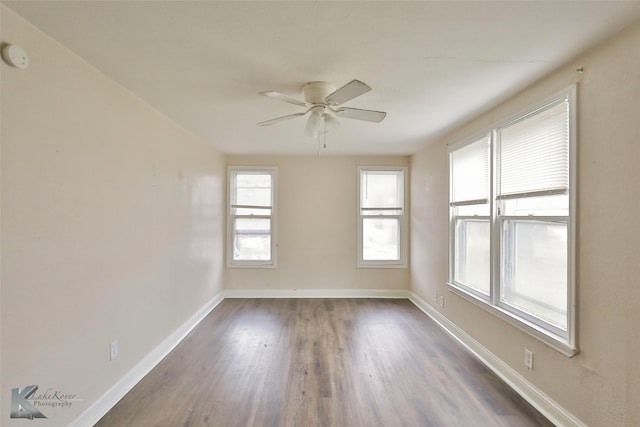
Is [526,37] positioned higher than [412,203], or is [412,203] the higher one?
[526,37]

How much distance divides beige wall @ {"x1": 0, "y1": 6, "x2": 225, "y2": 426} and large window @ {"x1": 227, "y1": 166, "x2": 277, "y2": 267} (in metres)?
1.79

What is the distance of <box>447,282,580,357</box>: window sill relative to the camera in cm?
182

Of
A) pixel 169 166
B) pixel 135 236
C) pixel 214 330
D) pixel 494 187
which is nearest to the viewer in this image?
pixel 135 236

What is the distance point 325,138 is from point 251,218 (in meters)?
1.99

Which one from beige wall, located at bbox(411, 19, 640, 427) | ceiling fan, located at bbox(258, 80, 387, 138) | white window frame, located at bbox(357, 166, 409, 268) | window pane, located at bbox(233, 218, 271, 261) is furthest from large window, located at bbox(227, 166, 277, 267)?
beige wall, located at bbox(411, 19, 640, 427)

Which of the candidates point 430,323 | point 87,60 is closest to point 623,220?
point 430,323

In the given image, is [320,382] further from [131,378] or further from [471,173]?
[471,173]

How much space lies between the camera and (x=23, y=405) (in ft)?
4.80

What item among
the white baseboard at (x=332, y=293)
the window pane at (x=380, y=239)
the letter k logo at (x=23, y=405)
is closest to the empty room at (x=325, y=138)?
the letter k logo at (x=23, y=405)

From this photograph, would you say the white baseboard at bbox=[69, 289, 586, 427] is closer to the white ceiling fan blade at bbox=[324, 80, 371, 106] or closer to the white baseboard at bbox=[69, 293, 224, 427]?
the white baseboard at bbox=[69, 293, 224, 427]

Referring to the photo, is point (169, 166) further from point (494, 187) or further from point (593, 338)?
point (593, 338)

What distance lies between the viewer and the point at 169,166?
116 inches

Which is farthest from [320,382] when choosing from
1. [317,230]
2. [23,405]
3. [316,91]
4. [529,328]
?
[317,230]

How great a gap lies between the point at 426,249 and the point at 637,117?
9.38 ft
